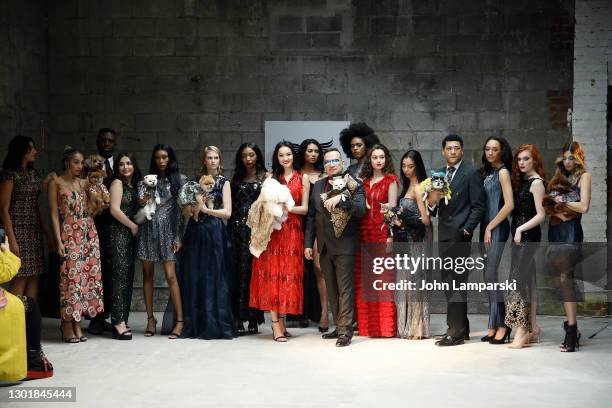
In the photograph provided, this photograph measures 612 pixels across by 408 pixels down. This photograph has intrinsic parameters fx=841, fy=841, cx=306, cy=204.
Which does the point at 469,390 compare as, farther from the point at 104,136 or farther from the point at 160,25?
the point at 160,25

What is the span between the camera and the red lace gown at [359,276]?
6918mm

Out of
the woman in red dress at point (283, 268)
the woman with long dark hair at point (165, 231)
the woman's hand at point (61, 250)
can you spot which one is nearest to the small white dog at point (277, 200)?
the woman in red dress at point (283, 268)

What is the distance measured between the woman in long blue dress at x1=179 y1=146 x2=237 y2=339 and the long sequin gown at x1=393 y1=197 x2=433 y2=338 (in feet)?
4.59

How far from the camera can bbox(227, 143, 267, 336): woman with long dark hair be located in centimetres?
707

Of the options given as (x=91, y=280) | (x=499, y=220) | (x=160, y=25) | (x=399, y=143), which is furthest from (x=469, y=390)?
(x=160, y=25)

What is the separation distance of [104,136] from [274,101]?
2049mm

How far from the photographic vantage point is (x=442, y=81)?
8.70 meters

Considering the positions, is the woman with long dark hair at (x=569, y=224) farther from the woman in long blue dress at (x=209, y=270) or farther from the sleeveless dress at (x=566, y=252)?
the woman in long blue dress at (x=209, y=270)

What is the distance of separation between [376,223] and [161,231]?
1.78m

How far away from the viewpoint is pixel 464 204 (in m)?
6.64

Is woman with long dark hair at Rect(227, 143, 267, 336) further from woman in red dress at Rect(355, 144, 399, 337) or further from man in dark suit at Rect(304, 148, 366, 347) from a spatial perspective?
woman in red dress at Rect(355, 144, 399, 337)

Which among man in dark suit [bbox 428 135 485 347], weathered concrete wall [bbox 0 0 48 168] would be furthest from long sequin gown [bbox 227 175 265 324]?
weathered concrete wall [bbox 0 0 48 168]

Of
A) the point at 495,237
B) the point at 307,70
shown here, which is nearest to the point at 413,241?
the point at 495,237

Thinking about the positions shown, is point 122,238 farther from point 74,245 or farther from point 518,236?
point 518,236
